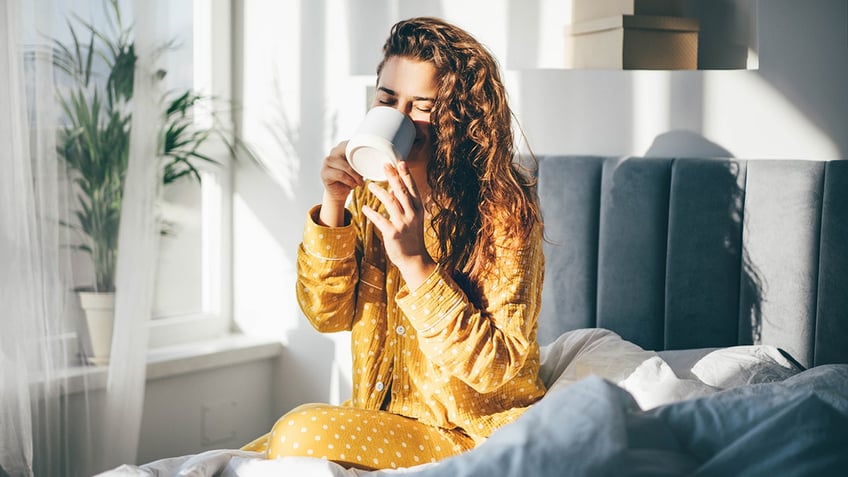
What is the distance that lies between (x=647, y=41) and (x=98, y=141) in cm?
134

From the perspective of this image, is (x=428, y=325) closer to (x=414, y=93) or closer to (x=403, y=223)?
(x=403, y=223)

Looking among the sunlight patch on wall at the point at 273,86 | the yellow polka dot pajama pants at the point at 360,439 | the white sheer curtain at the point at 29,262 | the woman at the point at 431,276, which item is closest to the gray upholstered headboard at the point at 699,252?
the woman at the point at 431,276

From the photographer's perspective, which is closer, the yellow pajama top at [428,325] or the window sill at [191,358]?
the yellow pajama top at [428,325]

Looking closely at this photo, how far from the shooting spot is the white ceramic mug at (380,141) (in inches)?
55.4

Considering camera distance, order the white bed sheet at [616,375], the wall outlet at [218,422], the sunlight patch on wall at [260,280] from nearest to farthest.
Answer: the white bed sheet at [616,375] → the wall outlet at [218,422] → the sunlight patch on wall at [260,280]

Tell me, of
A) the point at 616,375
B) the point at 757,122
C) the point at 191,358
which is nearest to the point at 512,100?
the point at 757,122

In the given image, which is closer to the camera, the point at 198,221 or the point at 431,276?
the point at 431,276

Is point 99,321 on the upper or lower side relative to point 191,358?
upper

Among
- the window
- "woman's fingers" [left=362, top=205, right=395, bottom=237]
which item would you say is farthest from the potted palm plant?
"woman's fingers" [left=362, top=205, right=395, bottom=237]

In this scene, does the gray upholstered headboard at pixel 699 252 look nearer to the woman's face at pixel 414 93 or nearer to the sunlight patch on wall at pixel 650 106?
the sunlight patch on wall at pixel 650 106

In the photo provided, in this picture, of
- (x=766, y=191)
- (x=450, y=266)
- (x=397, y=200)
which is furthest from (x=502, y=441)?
(x=766, y=191)

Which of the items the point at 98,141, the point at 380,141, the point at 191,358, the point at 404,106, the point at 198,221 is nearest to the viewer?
the point at 380,141

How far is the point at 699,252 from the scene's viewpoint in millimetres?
1883

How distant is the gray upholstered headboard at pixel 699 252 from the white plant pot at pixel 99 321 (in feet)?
3.52
